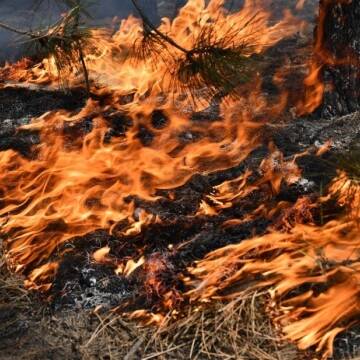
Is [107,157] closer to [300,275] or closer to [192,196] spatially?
[192,196]

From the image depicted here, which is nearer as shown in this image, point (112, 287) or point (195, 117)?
point (112, 287)

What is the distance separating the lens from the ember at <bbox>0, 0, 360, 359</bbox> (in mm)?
2510

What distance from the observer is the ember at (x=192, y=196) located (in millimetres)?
2510

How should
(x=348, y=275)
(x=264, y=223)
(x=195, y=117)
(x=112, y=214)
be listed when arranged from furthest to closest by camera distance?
(x=195, y=117)
(x=112, y=214)
(x=264, y=223)
(x=348, y=275)

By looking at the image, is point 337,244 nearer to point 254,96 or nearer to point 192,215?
point 192,215

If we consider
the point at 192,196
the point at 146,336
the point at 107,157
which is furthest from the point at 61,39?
the point at 146,336

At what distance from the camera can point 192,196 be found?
331 centimetres

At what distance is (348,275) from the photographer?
2.44 metres

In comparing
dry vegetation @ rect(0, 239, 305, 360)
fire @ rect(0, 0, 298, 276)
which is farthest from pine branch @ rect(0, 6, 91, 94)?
dry vegetation @ rect(0, 239, 305, 360)

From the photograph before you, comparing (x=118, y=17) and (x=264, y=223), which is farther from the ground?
(x=118, y=17)

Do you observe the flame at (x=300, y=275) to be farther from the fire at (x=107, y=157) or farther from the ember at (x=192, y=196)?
the fire at (x=107, y=157)

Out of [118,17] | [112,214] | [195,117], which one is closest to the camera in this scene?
[112,214]

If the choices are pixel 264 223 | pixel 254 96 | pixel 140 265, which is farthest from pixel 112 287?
pixel 254 96

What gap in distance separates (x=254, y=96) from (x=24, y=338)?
2856 mm
